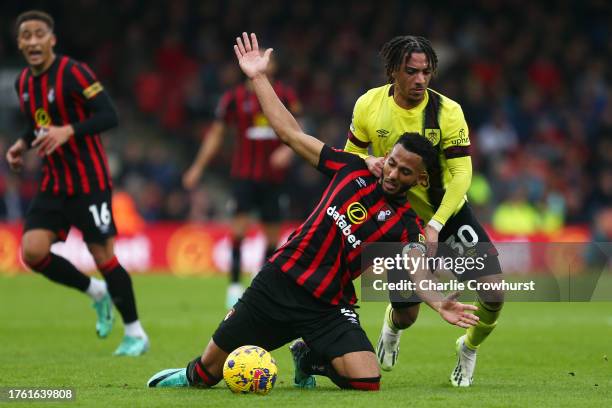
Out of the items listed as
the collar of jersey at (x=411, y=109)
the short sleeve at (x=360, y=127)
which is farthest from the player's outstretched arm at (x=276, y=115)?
the collar of jersey at (x=411, y=109)

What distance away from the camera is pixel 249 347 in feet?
22.5

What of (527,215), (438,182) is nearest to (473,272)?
(438,182)

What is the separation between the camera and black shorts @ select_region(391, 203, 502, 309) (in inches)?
300

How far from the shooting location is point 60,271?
9.34m

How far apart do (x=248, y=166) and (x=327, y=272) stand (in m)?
6.05

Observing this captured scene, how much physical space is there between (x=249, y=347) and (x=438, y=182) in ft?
5.98

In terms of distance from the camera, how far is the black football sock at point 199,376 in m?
7.00

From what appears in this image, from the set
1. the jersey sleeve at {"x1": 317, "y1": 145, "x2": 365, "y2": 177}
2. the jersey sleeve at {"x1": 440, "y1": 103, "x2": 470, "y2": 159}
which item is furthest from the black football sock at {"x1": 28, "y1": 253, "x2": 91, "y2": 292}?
the jersey sleeve at {"x1": 440, "y1": 103, "x2": 470, "y2": 159}

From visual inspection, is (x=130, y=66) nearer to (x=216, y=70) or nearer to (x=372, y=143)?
(x=216, y=70)

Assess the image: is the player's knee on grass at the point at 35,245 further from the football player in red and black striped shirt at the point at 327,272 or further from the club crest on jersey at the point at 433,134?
the club crest on jersey at the point at 433,134

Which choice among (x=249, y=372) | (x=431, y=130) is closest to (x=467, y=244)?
(x=431, y=130)

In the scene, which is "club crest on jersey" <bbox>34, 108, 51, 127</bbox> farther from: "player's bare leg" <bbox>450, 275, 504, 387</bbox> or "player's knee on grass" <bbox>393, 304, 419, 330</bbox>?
"player's bare leg" <bbox>450, 275, 504, 387</bbox>

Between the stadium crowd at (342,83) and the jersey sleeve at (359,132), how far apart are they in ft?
40.1

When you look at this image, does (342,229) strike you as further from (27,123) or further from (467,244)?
(27,123)
